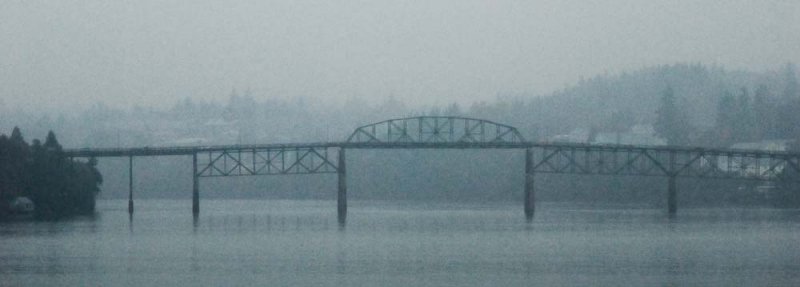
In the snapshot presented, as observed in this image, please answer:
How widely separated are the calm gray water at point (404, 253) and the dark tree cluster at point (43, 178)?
11499 mm

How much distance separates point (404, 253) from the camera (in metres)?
70.6

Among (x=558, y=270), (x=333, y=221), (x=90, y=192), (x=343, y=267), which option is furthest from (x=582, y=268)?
(x=90, y=192)

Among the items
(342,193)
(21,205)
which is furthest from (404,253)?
(342,193)

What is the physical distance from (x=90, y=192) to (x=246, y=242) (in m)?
62.8

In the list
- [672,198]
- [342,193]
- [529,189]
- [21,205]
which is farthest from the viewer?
[672,198]

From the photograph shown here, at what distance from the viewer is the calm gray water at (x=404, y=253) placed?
56.0 metres

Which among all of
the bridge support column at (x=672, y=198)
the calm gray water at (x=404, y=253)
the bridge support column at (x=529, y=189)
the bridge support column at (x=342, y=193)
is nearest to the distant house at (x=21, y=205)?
the calm gray water at (x=404, y=253)

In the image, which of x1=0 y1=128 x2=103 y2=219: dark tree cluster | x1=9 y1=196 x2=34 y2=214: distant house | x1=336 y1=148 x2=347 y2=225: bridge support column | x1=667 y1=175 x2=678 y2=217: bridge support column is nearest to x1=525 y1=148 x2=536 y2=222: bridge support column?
x1=667 y1=175 x2=678 y2=217: bridge support column

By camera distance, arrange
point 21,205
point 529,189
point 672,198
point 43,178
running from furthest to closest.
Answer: point 672,198 < point 529,189 < point 43,178 < point 21,205

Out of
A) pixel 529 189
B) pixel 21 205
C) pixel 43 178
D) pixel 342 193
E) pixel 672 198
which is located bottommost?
pixel 672 198

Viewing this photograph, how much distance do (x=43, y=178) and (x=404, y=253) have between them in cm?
6605

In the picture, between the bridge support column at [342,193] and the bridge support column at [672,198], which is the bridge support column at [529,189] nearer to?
the bridge support column at [672,198]

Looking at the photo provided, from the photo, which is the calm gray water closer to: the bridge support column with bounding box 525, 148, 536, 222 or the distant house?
the distant house

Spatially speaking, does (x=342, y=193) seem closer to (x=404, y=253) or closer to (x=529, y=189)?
(x=529, y=189)
